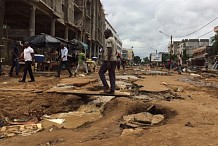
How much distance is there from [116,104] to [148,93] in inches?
80.1

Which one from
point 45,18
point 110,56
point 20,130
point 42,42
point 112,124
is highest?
point 45,18

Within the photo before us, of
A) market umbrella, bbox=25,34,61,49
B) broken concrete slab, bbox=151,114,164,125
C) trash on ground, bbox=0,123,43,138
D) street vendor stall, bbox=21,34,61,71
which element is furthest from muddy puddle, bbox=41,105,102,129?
market umbrella, bbox=25,34,61,49

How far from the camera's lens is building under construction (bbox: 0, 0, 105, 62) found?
26578 millimetres

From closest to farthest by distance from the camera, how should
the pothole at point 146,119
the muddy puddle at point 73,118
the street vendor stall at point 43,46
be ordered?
the pothole at point 146,119, the muddy puddle at point 73,118, the street vendor stall at point 43,46

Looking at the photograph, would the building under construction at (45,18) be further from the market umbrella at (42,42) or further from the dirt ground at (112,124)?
the dirt ground at (112,124)

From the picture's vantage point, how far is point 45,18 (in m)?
32.8

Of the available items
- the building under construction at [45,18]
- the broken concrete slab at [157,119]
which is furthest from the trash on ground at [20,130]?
the building under construction at [45,18]

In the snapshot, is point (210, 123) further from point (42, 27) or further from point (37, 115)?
point (42, 27)

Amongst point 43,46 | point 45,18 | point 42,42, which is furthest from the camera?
point 45,18

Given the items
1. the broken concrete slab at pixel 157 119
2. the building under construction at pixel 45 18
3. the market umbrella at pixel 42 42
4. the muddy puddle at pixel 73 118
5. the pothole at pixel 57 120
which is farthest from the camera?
the building under construction at pixel 45 18

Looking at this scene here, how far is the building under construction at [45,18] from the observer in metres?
26.6

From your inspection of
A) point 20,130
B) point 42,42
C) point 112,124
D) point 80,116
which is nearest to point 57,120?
point 80,116

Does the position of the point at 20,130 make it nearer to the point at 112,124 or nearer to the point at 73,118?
the point at 73,118

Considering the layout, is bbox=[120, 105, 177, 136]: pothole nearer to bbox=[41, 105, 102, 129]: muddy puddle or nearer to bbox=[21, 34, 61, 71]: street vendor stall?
bbox=[41, 105, 102, 129]: muddy puddle
